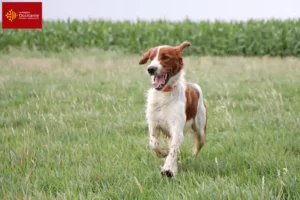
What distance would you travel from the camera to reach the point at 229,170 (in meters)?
4.21

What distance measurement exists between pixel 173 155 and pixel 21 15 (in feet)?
58.6

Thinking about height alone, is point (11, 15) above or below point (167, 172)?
above

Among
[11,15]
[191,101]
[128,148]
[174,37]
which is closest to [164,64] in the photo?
[191,101]

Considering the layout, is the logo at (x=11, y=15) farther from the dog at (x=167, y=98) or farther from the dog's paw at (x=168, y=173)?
the dog's paw at (x=168, y=173)

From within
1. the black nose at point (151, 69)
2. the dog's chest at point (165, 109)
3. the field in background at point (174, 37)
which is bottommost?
the field in background at point (174, 37)

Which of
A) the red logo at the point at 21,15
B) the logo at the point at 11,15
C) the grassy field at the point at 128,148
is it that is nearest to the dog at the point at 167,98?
the grassy field at the point at 128,148

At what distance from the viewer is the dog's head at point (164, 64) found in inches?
181

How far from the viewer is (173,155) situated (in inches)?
172

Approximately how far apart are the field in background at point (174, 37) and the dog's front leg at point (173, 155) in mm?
18871

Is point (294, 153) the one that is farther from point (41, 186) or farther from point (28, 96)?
point (28, 96)

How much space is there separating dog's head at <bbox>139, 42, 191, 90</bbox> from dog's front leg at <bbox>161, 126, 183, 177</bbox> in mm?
510

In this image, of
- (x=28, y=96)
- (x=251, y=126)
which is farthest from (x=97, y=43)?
(x=251, y=126)

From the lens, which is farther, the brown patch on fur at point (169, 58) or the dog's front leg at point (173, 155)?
the brown patch on fur at point (169, 58)

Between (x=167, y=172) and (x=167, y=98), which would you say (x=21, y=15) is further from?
(x=167, y=172)
